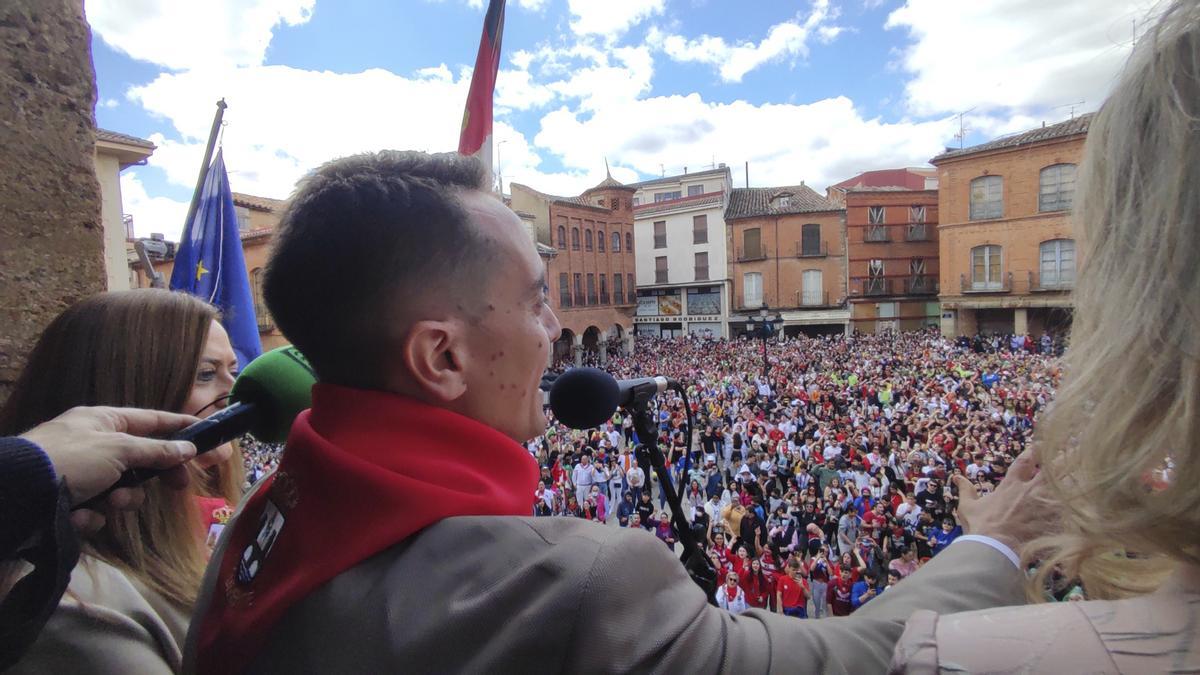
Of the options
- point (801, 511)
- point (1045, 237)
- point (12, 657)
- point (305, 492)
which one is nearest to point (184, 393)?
point (12, 657)

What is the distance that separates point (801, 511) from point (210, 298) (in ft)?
22.5

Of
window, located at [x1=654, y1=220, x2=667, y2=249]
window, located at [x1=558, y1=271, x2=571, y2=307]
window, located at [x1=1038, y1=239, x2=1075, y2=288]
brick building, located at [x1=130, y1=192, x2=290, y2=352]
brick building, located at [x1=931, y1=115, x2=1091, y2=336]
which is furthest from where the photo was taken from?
window, located at [x1=654, y1=220, x2=667, y2=249]

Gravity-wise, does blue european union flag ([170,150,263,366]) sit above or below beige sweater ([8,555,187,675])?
above

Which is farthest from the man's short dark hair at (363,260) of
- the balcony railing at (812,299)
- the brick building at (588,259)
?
the balcony railing at (812,299)

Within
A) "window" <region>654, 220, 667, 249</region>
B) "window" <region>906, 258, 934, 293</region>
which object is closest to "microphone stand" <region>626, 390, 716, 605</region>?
"window" <region>906, 258, 934, 293</region>

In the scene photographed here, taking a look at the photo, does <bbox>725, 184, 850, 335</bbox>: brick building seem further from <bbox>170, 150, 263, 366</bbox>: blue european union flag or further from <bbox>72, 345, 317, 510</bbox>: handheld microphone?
<bbox>72, 345, 317, 510</bbox>: handheld microphone

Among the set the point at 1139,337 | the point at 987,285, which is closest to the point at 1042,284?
the point at 987,285

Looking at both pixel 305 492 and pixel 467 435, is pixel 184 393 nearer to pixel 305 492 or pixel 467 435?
pixel 305 492

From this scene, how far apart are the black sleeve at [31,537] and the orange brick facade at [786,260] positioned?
35.5 meters

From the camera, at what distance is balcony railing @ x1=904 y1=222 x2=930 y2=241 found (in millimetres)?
32938

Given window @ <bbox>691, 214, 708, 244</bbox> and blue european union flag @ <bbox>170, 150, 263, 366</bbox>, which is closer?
blue european union flag @ <bbox>170, 150, 263, 366</bbox>

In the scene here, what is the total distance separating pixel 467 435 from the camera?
98 cm

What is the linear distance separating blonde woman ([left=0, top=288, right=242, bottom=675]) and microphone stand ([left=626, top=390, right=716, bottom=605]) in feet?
3.88

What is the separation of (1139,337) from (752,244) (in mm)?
36458
